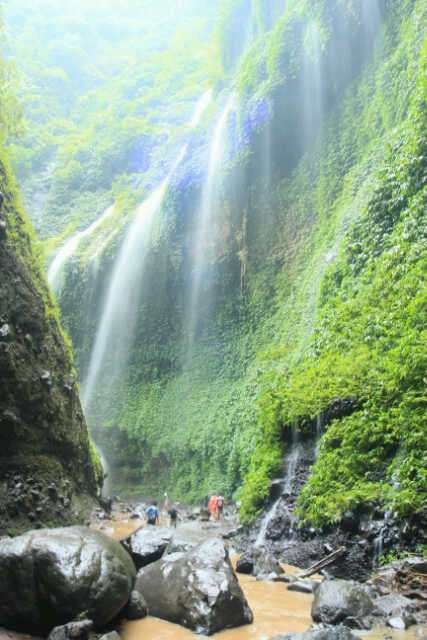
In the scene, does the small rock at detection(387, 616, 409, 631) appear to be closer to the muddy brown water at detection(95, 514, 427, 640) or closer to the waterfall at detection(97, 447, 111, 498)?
the muddy brown water at detection(95, 514, 427, 640)

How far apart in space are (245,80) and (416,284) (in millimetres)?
A: 14608

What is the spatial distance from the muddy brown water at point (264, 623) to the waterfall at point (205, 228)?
14581 millimetres

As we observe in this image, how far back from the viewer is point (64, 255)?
28250 mm

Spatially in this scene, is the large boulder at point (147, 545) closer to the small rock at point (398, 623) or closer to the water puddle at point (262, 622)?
the water puddle at point (262, 622)

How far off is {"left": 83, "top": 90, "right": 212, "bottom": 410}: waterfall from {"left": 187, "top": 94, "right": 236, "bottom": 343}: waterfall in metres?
3.11

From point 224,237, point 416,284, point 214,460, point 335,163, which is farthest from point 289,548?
point 224,237

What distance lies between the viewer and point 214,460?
56.4 feet

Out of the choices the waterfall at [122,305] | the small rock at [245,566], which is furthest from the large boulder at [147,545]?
the waterfall at [122,305]

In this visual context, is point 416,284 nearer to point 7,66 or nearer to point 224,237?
point 224,237

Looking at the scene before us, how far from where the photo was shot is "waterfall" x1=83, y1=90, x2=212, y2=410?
2416 cm

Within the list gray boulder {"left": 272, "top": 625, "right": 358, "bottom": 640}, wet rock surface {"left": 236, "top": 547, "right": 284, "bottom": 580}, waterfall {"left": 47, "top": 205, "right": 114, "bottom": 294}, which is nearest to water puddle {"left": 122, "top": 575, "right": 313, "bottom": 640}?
wet rock surface {"left": 236, "top": 547, "right": 284, "bottom": 580}

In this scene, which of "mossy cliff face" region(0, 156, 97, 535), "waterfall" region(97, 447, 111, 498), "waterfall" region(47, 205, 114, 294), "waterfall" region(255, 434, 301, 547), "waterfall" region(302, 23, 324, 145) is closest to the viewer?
"mossy cliff face" region(0, 156, 97, 535)

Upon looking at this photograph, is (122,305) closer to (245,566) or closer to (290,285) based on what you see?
(290,285)

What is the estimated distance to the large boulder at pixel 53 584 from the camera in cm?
443
